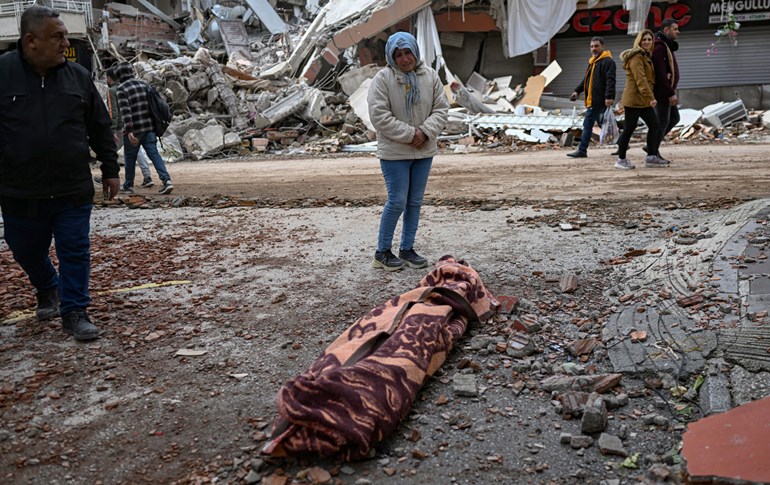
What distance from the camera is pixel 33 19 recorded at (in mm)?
3984

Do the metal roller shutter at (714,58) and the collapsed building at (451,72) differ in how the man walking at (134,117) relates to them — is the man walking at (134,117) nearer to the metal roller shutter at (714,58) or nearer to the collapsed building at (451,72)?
the collapsed building at (451,72)

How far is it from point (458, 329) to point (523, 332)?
0.43 meters

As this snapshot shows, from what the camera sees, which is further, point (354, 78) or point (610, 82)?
point (354, 78)

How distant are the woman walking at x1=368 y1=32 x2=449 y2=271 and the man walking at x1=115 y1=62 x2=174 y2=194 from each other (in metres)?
6.01

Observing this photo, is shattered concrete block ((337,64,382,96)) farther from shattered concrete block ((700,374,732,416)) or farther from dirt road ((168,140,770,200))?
shattered concrete block ((700,374,732,416))

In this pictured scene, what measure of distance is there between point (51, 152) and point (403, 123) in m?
2.49

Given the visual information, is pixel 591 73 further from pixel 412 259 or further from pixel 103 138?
pixel 103 138

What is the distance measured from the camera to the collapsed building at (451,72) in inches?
703

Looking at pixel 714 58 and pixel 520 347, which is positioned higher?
pixel 714 58

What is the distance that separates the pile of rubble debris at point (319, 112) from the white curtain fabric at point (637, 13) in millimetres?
2466

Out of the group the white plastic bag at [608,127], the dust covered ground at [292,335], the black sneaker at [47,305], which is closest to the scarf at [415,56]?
the dust covered ground at [292,335]

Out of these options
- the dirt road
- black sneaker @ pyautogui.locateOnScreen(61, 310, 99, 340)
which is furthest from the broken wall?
black sneaker @ pyautogui.locateOnScreen(61, 310, 99, 340)

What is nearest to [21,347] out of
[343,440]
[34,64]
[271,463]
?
[34,64]

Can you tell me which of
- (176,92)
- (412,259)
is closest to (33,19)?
(412,259)
